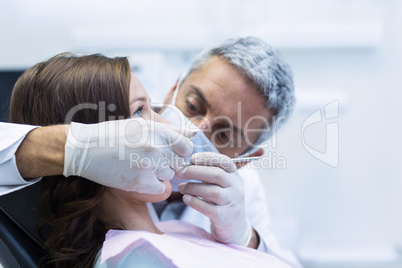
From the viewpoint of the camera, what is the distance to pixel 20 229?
1071 mm

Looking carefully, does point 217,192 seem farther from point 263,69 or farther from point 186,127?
point 263,69

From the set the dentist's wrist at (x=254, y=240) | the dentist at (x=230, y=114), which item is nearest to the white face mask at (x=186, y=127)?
the dentist at (x=230, y=114)

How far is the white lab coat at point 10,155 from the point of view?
0.90m

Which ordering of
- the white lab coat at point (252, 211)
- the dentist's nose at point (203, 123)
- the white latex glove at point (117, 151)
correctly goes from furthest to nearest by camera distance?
the white lab coat at point (252, 211)
the dentist's nose at point (203, 123)
the white latex glove at point (117, 151)

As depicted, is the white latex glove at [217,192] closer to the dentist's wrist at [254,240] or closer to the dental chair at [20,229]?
the dentist's wrist at [254,240]

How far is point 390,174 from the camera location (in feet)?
8.61

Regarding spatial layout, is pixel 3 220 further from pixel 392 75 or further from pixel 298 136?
pixel 392 75

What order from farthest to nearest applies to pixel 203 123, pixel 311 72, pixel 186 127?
pixel 311 72, pixel 203 123, pixel 186 127

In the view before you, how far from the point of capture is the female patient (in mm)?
1004

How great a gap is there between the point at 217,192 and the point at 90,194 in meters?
0.36

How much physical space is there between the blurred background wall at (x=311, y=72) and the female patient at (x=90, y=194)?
1428mm

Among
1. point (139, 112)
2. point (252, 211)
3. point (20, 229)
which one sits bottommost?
point (252, 211)

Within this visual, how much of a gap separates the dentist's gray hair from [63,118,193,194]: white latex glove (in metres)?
0.62

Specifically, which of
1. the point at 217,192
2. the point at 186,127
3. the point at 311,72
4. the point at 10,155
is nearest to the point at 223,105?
the point at 186,127
